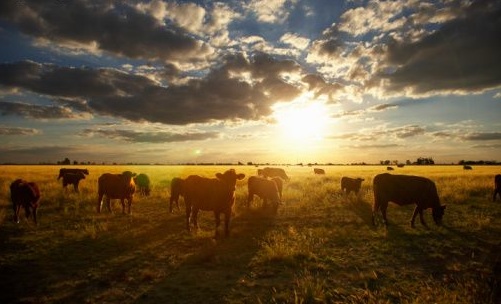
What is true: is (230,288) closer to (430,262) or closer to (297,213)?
(430,262)

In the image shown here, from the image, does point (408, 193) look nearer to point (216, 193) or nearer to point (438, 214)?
point (438, 214)

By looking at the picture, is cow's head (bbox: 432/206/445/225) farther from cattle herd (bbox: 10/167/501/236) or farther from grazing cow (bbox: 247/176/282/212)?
grazing cow (bbox: 247/176/282/212)

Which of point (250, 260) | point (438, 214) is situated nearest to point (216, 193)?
point (250, 260)

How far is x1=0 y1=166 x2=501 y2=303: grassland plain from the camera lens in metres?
7.31

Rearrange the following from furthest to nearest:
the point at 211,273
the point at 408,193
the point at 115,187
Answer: the point at 115,187
the point at 408,193
the point at 211,273

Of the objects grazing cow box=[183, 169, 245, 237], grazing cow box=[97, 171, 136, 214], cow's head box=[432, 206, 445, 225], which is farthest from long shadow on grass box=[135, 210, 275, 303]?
cow's head box=[432, 206, 445, 225]

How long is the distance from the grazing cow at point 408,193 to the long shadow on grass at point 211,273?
563 centimetres

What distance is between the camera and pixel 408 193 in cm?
1482

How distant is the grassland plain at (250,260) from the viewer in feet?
24.0

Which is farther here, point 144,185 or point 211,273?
point 144,185

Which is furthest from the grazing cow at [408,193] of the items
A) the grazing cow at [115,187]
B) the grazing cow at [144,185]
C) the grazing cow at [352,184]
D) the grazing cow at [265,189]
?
the grazing cow at [144,185]

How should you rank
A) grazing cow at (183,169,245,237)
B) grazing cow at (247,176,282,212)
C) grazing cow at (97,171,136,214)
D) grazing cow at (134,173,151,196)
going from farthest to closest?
grazing cow at (134,173,151,196) < grazing cow at (247,176,282,212) < grazing cow at (97,171,136,214) < grazing cow at (183,169,245,237)

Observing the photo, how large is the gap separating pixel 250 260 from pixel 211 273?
58.6 inches

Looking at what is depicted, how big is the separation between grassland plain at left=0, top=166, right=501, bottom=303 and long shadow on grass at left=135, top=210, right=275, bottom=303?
0.08ft
